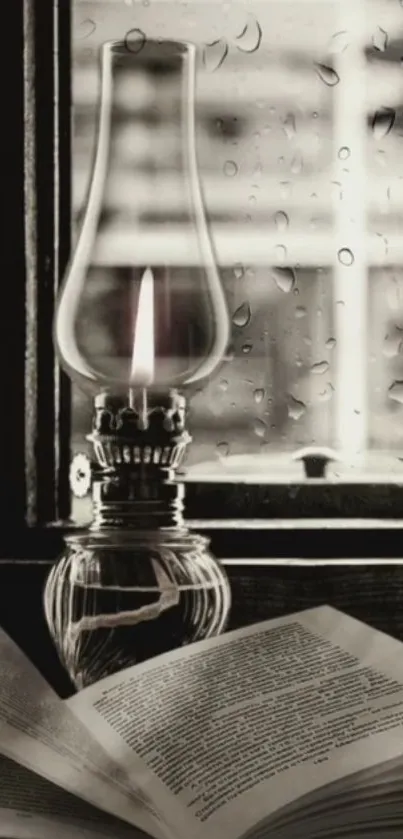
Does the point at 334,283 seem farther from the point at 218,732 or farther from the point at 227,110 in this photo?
the point at 218,732

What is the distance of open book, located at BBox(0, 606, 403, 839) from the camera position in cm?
44

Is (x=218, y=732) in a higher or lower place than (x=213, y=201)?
lower

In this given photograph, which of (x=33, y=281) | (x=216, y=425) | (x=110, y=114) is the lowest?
(x=216, y=425)

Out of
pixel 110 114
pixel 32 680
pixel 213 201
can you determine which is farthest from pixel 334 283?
pixel 32 680

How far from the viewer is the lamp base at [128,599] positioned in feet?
2.30

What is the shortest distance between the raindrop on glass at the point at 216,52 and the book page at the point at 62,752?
66 cm

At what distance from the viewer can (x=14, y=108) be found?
1.01 meters

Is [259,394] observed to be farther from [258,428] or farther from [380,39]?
[380,39]

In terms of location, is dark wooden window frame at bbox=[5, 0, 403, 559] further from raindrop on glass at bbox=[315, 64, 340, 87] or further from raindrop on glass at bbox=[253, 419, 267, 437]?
raindrop on glass at bbox=[315, 64, 340, 87]

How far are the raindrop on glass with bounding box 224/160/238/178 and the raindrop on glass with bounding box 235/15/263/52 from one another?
11 centimetres

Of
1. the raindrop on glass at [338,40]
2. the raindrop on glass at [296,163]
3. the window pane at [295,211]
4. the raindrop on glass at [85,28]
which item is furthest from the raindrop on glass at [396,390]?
the raindrop on glass at [85,28]

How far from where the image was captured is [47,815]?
458mm

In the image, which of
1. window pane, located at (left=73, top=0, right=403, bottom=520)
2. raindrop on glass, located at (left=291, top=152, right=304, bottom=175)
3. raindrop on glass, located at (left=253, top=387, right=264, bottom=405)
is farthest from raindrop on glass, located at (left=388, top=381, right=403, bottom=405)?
raindrop on glass, located at (left=291, top=152, right=304, bottom=175)

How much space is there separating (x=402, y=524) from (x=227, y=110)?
1.41 ft
